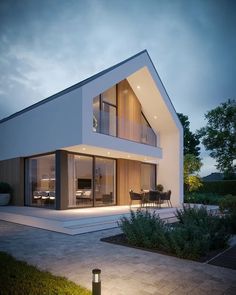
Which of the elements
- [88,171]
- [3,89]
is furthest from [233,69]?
[3,89]

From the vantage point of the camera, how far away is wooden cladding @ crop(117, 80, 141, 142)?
1340 cm

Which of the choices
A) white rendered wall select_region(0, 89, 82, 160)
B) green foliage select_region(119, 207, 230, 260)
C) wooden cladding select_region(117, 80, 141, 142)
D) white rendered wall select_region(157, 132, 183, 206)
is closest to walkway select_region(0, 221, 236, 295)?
green foliage select_region(119, 207, 230, 260)

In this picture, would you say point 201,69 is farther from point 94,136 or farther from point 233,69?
point 94,136

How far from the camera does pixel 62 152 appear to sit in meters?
11.3

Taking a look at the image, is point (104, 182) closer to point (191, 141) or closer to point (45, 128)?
point (45, 128)

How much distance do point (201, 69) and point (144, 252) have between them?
52.9 feet

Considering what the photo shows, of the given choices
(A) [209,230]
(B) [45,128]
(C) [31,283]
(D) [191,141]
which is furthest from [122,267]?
(D) [191,141]

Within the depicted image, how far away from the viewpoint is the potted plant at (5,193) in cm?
1376

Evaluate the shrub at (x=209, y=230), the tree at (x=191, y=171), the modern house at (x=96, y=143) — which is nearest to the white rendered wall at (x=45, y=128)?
the modern house at (x=96, y=143)

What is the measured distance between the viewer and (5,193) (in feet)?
45.6

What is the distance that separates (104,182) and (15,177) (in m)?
4.59

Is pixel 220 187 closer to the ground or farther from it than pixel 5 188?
closer to the ground

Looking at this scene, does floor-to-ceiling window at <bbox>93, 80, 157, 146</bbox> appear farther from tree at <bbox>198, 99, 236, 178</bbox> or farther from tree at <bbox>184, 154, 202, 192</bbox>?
tree at <bbox>198, 99, 236, 178</bbox>

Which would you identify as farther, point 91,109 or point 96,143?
point 96,143
